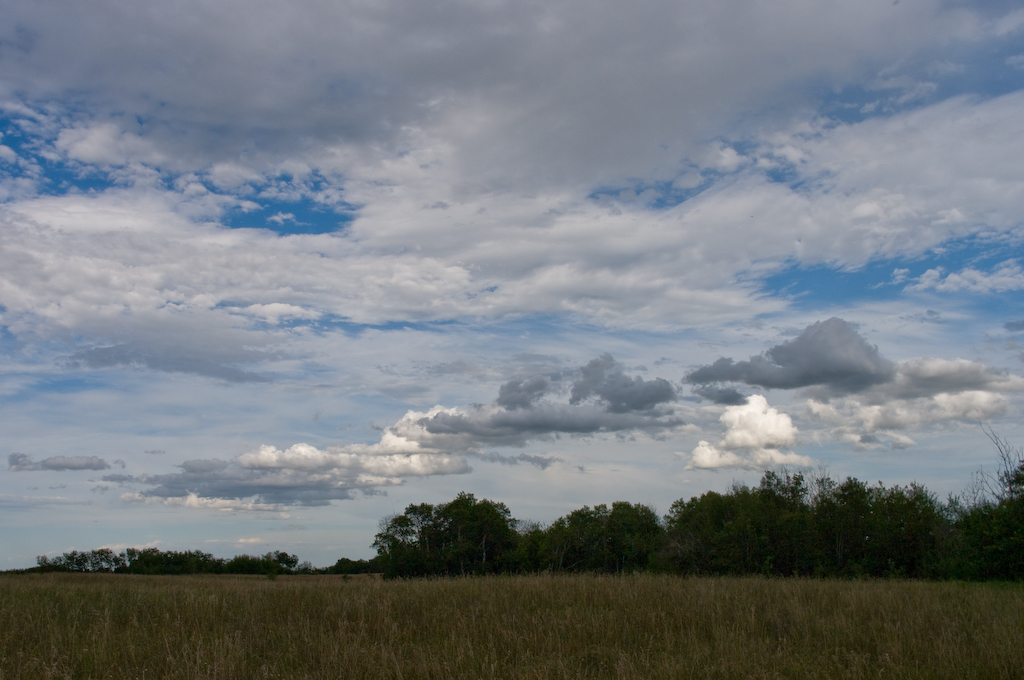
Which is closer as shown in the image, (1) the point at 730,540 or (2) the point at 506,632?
(2) the point at 506,632

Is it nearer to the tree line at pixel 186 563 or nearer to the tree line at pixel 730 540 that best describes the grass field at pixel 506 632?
the tree line at pixel 730 540

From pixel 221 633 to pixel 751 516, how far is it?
4621 cm

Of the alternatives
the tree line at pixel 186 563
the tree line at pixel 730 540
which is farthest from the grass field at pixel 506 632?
the tree line at pixel 186 563

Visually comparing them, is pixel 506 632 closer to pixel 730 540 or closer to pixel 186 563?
pixel 730 540

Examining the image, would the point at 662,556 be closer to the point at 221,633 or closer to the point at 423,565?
the point at 423,565

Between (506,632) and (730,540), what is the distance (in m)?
44.0

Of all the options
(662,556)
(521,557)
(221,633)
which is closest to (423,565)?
(521,557)

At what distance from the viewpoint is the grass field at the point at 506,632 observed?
745 cm

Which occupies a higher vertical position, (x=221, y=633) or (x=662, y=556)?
(x=221, y=633)

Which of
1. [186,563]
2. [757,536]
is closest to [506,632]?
[757,536]

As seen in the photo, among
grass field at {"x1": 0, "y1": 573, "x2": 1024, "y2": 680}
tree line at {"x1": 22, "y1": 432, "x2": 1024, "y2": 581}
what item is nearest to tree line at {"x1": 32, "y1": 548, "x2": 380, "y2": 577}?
tree line at {"x1": 22, "y1": 432, "x2": 1024, "y2": 581}

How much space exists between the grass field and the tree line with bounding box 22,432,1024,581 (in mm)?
5731

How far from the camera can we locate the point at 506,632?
8812mm

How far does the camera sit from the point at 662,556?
177 feet
